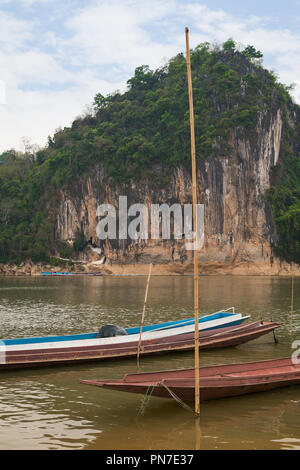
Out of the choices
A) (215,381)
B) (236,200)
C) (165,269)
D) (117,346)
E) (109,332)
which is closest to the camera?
(215,381)

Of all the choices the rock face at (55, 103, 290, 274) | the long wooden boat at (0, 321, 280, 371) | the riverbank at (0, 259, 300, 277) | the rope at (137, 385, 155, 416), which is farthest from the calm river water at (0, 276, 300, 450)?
the rock face at (55, 103, 290, 274)

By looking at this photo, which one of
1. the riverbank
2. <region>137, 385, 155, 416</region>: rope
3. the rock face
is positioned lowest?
the riverbank

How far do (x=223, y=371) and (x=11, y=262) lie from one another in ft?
206

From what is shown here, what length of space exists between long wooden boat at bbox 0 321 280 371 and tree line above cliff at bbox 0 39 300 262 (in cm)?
4411

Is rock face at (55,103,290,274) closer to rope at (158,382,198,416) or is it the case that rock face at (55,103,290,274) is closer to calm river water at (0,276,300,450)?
calm river water at (0,276,300,450)

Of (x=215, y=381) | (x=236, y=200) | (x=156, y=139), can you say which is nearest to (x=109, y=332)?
(x=215, y=381)

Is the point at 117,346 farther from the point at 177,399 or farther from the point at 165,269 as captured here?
the point at 165,269

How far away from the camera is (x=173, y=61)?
247 ft

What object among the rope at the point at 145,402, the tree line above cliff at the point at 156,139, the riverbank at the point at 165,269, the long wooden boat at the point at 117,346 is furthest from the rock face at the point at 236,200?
the rope at the point at 145,402

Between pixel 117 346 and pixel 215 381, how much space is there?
4.24 metres

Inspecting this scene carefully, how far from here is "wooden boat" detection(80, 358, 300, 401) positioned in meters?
7.41

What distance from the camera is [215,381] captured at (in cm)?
809

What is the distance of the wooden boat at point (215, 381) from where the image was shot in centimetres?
741

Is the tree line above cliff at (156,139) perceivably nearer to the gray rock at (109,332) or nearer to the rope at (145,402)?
the gray rock at (109,332)
